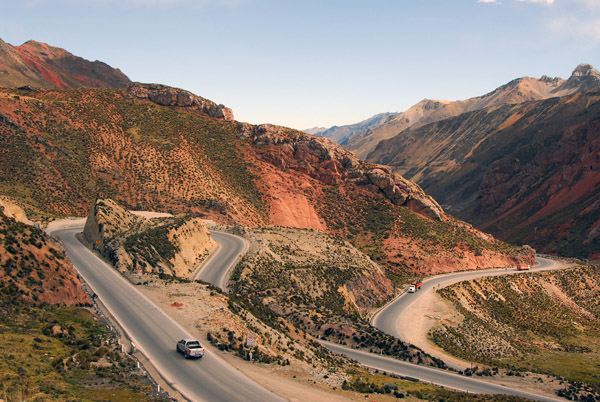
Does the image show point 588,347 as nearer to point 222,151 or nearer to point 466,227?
Result: point 466,227

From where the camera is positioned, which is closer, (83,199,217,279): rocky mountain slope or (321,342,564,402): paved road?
(321,342,564,402): paved road

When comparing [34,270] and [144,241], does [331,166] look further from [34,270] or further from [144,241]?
[34,270]

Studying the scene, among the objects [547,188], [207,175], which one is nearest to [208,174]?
[207,175]

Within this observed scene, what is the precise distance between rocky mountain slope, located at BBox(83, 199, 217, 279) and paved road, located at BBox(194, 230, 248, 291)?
1.17 m

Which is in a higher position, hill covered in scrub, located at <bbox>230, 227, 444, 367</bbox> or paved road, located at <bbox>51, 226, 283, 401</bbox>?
paved road, located at <bbox>51, 226, 283, 401</bbox>

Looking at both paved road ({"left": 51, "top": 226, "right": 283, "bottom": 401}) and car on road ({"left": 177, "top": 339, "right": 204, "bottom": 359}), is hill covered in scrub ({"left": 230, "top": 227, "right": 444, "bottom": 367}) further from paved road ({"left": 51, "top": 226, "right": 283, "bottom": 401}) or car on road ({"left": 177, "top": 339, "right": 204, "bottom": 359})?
car on road ({"left": 177, "top": 339, "right": 204, "bottom": 359})

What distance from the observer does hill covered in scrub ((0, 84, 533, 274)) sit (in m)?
72.6

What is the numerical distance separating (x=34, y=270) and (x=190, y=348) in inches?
396

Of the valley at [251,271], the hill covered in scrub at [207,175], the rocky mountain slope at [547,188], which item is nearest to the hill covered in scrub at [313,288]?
the valley at [251,271]

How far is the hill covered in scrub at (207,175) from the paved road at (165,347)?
112ft

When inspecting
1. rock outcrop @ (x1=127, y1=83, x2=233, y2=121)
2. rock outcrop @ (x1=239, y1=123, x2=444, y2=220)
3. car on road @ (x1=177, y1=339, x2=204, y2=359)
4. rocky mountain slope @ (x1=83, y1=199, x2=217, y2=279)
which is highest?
rock outcrop @ (x1=127, y1=83, x2=233, y2=121)

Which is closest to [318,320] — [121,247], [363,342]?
[363,342]

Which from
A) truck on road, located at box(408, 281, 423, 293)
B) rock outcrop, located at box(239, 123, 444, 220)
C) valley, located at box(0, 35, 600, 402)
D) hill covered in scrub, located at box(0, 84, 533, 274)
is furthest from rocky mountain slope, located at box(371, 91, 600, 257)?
truck on road, located at box(408, 281, 423, 293)

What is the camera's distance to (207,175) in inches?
3278
